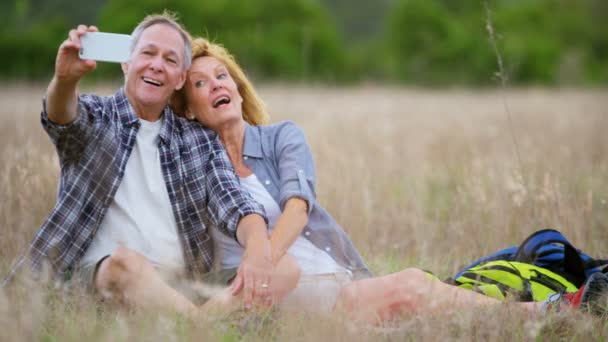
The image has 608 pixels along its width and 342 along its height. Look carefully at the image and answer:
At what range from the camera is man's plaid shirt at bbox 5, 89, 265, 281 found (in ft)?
8.82

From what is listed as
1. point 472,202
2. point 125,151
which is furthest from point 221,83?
point 472,202

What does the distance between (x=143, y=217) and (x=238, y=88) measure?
915 millimetres

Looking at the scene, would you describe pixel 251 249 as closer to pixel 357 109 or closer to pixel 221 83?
pixel 221 83

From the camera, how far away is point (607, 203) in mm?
4297

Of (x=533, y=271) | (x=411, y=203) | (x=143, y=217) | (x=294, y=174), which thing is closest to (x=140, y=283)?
(x=143, y=217)

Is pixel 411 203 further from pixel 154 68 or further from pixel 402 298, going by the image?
pixel 154 68

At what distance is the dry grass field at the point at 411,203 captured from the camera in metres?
2.36

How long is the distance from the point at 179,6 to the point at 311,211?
21827 mm

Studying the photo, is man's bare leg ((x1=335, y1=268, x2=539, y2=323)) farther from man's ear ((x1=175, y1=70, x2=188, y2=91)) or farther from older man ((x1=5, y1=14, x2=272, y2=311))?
man's ear ((x1=175, y1=70, x2=188, y2=91))

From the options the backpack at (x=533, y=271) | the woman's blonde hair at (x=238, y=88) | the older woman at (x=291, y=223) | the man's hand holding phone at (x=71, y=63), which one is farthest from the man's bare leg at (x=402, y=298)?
the man's hand holding phone at (x=71, y=63)

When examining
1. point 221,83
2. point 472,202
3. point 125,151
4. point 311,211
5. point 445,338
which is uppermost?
point 221,83

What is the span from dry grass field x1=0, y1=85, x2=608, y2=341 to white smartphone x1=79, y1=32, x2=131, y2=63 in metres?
0.95

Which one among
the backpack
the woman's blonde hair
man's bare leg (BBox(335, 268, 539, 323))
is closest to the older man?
the woman's blonde hair

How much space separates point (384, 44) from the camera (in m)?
30.9
